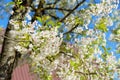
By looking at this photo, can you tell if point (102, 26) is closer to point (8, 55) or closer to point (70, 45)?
point (70, 45)

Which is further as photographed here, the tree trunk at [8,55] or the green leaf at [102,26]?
the tree trunk at [8,55]

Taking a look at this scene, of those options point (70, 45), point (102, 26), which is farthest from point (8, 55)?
point (102, 26)

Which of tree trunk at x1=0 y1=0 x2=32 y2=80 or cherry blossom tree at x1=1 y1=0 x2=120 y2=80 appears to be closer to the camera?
cherry blossom tree at x1=1 y1=0 x2=120 y2=80

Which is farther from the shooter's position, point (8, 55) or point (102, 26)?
point (8, 55)

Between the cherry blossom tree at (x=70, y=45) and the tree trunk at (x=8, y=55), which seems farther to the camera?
the tree trunk at (x=8, y=55)

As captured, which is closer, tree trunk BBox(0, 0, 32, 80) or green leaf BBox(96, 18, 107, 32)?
green leaf BBox(96, 18, 107, 32)

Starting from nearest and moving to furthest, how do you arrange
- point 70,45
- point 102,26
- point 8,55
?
point 102,26
point 70,45
point 8,55

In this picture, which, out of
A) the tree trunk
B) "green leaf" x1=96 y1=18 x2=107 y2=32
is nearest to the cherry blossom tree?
"green leaf" x1=96 y1=18 x2=107 y2=32

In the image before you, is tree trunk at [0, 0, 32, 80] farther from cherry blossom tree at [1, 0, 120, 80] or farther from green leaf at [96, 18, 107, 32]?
green leaf at [96, 18, 107, 32]

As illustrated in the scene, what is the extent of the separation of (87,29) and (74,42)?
2.38 ft

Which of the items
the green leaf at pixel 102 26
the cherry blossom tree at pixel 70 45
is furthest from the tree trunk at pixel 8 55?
the green leaf at pixel 102 26

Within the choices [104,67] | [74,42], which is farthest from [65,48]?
[104,67]

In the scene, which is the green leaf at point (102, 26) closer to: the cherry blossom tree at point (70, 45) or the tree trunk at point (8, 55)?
the cherry blossom tree at point (70, 45)

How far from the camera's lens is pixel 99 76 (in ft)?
29.2
